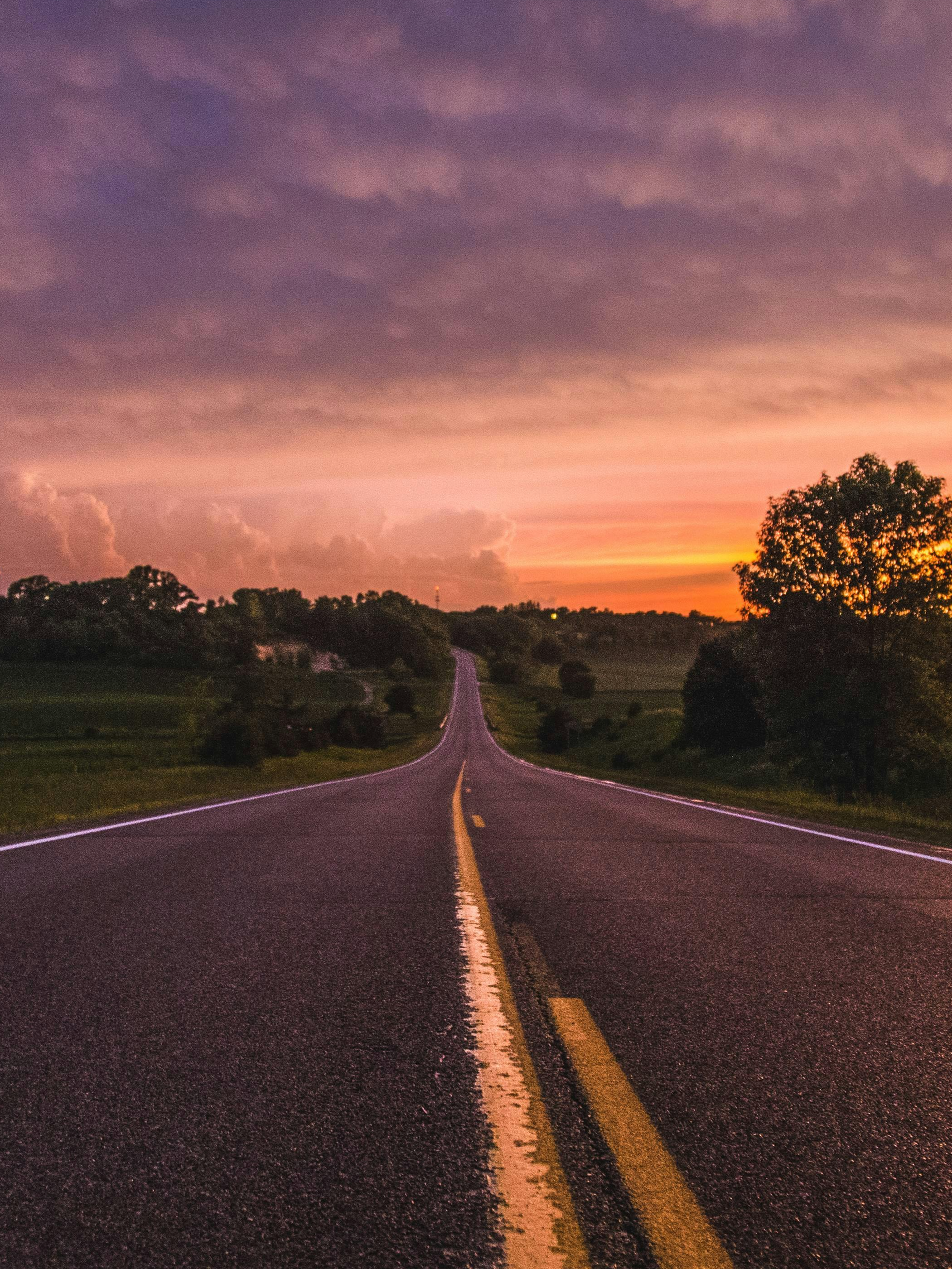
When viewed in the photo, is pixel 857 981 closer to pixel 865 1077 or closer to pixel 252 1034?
pixel 865 1077

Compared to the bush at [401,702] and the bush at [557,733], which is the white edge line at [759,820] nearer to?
the bush at [557,733]

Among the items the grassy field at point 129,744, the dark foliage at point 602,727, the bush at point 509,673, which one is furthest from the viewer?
the bush at point 509,673

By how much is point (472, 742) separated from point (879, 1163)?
75.3 meters

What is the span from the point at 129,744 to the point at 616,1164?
181 feet

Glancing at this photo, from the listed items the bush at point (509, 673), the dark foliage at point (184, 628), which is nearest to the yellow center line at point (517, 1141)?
the dark foliage at point (184, 628)

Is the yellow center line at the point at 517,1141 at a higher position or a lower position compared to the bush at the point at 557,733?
higher

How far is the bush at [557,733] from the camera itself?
77.6 m

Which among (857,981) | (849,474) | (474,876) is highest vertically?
(849,474)

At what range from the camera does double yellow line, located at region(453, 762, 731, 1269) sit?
2064mm

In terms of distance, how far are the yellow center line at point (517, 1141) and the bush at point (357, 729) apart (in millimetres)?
63633

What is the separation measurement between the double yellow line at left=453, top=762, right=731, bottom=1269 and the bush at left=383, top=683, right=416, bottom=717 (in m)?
103

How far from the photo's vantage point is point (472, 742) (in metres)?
77.3

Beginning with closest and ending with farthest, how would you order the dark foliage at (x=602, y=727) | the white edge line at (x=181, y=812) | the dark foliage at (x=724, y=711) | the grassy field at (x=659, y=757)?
1. the white edge line at (x=181, y=812)
2. the grassy field at (x=659, y=757)
3. the dark foliage at (x=724, y=711)
4. the dark foliage at (x=602, y=727)

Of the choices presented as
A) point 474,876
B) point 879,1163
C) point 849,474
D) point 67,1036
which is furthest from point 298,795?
point 849,474
